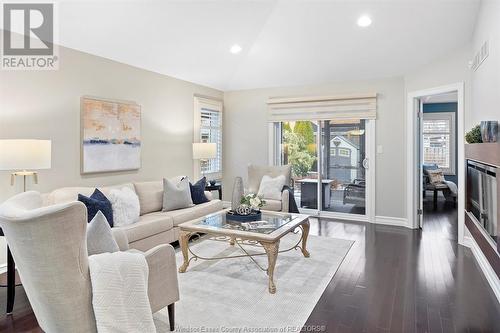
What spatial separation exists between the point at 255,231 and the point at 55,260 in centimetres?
187

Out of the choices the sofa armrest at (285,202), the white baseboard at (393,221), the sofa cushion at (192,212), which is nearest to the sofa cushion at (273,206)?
the sofa armrest at (285,202)

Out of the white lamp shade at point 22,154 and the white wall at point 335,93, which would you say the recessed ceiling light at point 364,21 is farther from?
the white lamp shade at point 22,154

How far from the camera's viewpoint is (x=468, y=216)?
12.3ft

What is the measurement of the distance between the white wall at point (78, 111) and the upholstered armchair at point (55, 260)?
2.08 m

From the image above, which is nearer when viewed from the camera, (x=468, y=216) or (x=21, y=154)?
(x=21, y=154)

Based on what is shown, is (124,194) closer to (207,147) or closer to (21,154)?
(21,154)

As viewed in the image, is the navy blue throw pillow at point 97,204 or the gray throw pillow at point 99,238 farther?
the navy blue throw pillow at point 97,204

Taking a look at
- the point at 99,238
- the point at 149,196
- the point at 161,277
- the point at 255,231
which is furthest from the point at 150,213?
the point at 99,238

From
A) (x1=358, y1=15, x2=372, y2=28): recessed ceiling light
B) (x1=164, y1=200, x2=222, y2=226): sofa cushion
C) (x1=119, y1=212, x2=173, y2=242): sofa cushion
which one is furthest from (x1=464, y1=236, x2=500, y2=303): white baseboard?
(x1=119, y1=212, x2=173, y2=242): sofa cushion

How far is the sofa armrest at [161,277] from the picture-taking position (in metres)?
2.15

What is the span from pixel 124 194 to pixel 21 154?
1139mm

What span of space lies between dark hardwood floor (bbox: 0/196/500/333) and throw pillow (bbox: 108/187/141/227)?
104 centimetres

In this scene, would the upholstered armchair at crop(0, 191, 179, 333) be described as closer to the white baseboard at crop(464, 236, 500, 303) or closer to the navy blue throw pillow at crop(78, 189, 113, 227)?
the navy blue throw pillow at crop(78, 189, 113, 227)

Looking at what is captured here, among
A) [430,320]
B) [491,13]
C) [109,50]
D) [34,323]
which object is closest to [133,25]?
[109,50]
